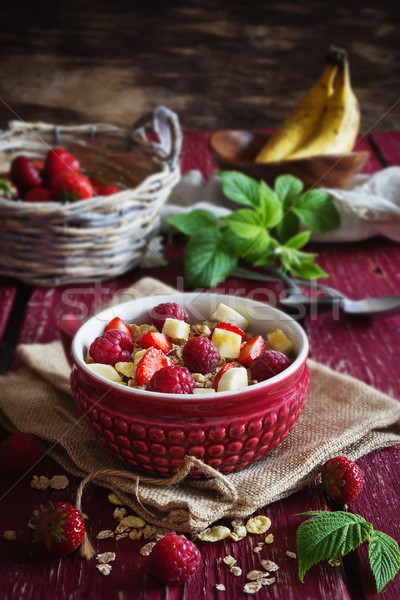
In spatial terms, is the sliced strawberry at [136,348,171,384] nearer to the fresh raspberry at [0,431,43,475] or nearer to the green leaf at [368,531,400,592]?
the fresh raspberry at [0,431,43,475]

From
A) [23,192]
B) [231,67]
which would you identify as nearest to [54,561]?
[23,192]

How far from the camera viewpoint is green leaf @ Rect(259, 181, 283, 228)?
1.50m

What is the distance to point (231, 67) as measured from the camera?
2.87m

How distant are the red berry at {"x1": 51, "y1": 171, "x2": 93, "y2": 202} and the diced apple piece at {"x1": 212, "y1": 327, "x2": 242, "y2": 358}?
2.21 feet

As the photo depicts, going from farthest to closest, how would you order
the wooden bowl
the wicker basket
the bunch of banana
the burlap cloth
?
the bunch of banana, the wooden bowl, the wicker basket, the burlap cloth

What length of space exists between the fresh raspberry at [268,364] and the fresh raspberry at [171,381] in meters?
0.09

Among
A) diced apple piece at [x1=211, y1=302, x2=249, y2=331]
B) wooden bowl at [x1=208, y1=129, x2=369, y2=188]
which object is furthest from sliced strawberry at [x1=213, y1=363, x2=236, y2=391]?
wooden bowl at [x1=208, y1=129, x2=369, y2=188]

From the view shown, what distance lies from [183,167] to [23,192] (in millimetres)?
720

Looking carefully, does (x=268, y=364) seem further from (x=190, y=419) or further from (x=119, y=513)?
(x=119, y=513)

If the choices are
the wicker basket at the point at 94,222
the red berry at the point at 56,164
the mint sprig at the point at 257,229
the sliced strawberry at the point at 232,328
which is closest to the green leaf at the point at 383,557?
the sliced strawberry at the point at 232,328

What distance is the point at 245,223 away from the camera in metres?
1.47

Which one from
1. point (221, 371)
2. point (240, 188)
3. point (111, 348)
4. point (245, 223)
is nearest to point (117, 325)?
point (111, 348)

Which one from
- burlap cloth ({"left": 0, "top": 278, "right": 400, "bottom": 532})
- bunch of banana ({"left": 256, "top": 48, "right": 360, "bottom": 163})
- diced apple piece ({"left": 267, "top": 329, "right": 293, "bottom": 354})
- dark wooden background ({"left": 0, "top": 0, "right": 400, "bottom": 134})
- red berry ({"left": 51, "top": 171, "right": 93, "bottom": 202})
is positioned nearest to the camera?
burlap cloth ({"left": 0, "top": 278, "right": 400, "bottom": 532})

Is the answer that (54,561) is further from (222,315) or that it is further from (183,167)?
(183,167)
